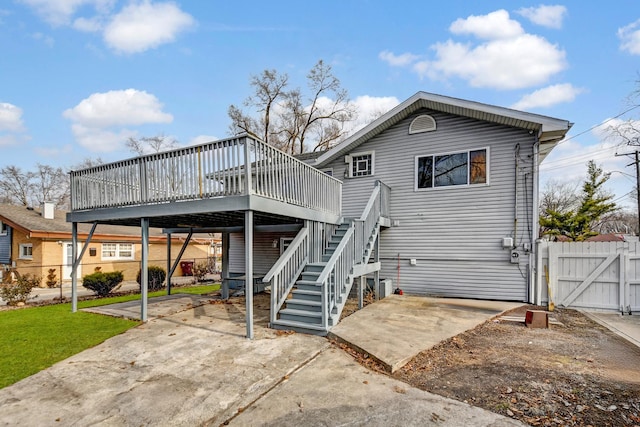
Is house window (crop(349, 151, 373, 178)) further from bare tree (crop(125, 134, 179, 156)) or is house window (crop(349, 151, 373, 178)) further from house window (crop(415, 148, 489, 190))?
bare tree (crop(125, 134, 179, 156))

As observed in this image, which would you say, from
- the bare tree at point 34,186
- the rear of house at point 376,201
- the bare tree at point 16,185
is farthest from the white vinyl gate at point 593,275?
the bare tree at point 16,185

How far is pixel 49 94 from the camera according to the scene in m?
12.6

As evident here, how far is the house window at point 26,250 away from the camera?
623 inches

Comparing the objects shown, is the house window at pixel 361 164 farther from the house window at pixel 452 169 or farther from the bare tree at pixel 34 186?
the bare tree at pixel 34 186

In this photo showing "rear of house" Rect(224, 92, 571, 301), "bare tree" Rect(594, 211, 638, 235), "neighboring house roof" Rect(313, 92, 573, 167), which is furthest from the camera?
"bare tree" Rect(594, 211, 638, 235)

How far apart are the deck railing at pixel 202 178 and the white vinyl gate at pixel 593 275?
6.30 m

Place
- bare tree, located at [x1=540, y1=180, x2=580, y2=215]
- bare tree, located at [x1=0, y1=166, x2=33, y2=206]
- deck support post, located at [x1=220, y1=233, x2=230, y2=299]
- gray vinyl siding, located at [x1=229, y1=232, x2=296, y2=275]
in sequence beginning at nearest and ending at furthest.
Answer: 1. deck support post, located at [x1=220, y1=233, x2=230, y2=299]
2. gray vinyl siding, located at [x1=229, y1=232, x2=296, y2=275]
3. bare tree, located at [x1=540, y1=180, x2=580, y2=215]
4. bare tree, located at [x1=0, y1=166, x2=33, y2=206]

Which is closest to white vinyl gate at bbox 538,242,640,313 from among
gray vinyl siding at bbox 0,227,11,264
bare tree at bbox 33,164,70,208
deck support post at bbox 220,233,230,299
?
deck support post at bbox 220,233,230,299

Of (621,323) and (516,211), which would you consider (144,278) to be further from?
(621,323)

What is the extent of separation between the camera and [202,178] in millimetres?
6336

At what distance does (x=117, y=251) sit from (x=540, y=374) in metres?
19.7

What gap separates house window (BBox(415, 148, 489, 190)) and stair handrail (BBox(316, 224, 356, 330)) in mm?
3914

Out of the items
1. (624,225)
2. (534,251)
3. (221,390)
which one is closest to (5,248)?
(221,390)

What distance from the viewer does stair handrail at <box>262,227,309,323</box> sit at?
6.28 m
